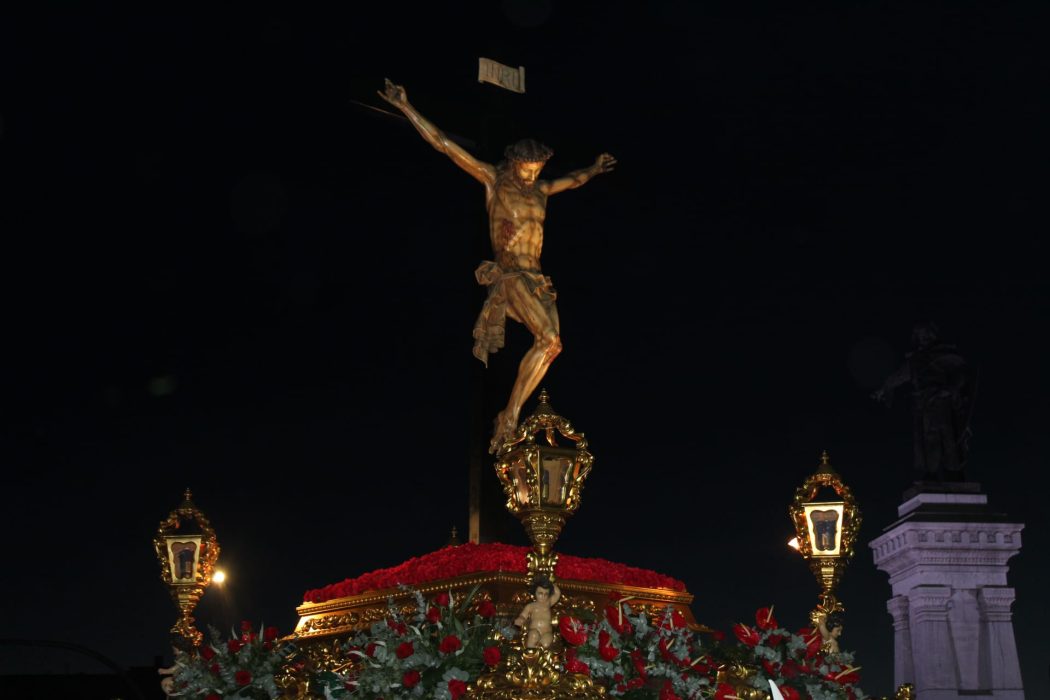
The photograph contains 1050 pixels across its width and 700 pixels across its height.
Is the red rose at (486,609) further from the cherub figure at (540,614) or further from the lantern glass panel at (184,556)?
the lantern glass panel at (184,556)

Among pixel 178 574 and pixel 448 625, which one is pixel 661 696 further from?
pixel 178 574

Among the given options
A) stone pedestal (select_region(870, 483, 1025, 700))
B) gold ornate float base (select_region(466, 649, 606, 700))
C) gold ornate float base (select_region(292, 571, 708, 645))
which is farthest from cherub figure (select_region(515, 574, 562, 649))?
stone pedestal (select_region(870, 483, 1025, 700))

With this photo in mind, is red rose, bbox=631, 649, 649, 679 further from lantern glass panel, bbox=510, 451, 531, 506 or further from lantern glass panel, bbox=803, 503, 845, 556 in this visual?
lantern glass panel, bbox=803, 503, 845, 556

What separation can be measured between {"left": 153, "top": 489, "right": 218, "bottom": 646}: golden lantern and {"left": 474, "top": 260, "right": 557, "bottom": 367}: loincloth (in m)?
3.82

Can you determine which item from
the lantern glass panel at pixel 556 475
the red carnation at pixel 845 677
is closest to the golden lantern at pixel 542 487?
the lantern glass panel at pixel 556 475

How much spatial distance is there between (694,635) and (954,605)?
14201mm

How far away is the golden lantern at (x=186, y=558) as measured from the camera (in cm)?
1447

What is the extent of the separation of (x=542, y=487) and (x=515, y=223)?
534cm

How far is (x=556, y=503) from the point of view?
11289 mm

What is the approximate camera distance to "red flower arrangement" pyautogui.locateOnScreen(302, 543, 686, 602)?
536 inches

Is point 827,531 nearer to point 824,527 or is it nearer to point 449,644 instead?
point 824,527

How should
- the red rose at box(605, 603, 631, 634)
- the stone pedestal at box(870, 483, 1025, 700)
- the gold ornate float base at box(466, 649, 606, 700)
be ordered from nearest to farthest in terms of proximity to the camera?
the gold ornate float base at box(466, 649, 606, 700)
the red rose at box(605, 603, 631, 634)
the stone pedestal at box(870, 483, 1025, 700)

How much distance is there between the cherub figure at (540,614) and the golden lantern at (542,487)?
0.77 feet

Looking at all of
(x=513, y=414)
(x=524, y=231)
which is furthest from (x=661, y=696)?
(x=524, y=231)
